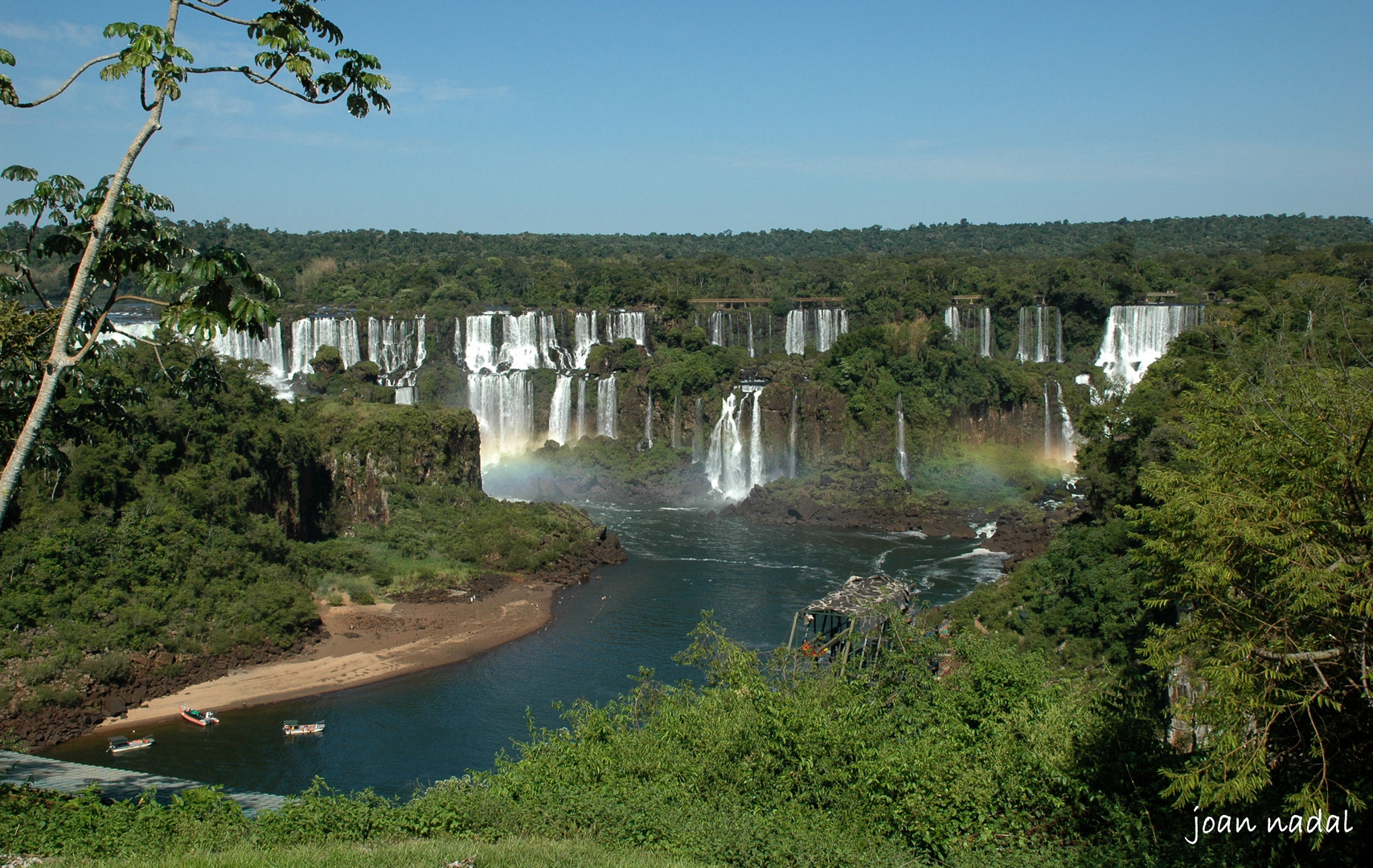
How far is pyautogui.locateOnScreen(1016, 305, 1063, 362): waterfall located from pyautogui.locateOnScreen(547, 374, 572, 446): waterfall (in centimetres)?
2627

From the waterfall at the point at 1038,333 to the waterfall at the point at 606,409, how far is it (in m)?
23.9

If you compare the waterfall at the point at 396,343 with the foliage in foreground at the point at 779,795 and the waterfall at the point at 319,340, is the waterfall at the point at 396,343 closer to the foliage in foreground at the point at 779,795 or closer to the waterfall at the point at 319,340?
the waterfall at the point at 319,340

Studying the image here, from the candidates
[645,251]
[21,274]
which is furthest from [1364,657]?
[645,251]

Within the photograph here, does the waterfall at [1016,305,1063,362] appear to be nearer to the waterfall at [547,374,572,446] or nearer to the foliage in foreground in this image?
the waterfall at [547,374,572,446]

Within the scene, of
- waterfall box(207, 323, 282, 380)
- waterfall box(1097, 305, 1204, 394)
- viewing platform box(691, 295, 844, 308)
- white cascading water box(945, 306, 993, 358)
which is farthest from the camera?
viewing platform box(691, 295, 844, 308)

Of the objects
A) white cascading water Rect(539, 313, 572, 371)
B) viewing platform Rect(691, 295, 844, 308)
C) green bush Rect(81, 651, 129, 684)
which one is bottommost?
green bush Rect(81, 651, 129, 684)

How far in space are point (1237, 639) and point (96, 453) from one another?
1104 inches

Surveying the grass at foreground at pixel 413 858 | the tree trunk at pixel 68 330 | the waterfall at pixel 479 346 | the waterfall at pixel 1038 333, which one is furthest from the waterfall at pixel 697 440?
the tree trunk at pixel 68 330

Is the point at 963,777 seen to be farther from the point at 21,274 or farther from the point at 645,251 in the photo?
the point at 645,251

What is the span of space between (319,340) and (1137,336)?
44.6 m

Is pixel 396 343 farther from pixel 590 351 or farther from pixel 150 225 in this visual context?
pixel 150 225

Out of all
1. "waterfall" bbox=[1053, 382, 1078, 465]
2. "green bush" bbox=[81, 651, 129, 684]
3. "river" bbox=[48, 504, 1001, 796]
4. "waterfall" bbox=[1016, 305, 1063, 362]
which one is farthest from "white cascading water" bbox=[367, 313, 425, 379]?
"green bush" bbox=[81, 651, 129, 684]

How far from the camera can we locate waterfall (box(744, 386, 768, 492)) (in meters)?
53.3

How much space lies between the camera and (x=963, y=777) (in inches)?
447
